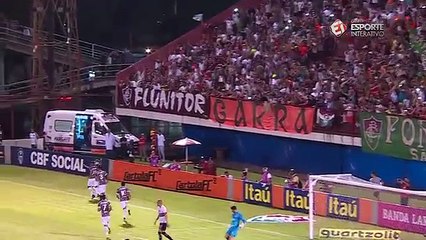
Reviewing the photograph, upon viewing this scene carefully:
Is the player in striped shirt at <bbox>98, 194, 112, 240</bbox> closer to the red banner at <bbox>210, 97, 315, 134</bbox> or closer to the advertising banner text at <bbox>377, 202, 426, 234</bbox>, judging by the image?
the advertising banner text at <bbox>377, 202, 426, 234</bbox>

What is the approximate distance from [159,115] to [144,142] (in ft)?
5.68

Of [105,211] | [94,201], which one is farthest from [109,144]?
[105,211]

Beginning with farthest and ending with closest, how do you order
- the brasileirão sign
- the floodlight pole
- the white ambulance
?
the white ambulance, the brasileirão sign, the floodlight pole

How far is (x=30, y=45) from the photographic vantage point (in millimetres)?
61969

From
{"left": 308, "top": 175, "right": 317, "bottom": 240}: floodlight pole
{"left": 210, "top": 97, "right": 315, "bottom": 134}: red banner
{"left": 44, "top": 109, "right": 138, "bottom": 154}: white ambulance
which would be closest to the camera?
{"left": 308, "top": 175, "right": 317, "bottom": 240}: floodlight pole

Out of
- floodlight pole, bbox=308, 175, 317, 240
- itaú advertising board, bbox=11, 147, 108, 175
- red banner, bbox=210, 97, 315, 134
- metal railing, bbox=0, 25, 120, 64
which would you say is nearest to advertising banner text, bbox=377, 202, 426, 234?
floodlight pole, bbox=308, 175, 317, 240

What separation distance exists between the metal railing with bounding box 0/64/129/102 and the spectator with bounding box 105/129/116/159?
8678 mm

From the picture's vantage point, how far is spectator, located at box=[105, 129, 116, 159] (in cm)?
5134

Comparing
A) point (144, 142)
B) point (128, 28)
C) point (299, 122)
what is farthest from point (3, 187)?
point (128, 28)

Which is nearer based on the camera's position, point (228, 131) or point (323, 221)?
point (323, 221)

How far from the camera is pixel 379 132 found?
1614 inches

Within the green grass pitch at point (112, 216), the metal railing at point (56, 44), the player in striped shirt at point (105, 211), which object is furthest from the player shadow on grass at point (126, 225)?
the metal railing at point (56, 44)

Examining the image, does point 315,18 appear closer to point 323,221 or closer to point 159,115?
point 159,115

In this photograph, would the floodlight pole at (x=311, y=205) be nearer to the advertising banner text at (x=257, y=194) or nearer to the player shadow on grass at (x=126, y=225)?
the advertising banner text at (x=257, y=194)
